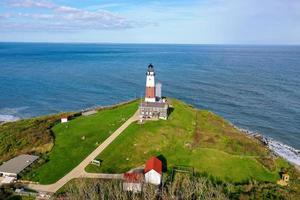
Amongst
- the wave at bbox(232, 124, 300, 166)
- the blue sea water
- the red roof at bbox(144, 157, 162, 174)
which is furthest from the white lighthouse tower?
the blue sea water

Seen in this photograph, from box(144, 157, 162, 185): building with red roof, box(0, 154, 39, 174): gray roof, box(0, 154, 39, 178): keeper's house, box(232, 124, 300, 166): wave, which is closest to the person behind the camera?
box(144, 157, 162, 185): building with red roof

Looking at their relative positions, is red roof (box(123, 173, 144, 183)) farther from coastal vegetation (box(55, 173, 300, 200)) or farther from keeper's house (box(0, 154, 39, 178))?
keeper's house (box(0, 154, 39, 178))

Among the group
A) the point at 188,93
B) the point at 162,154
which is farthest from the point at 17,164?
the point at 188,93

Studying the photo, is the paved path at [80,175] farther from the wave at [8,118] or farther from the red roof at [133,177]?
the wave at [8,118]

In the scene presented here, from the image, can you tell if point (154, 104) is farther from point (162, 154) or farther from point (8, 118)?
point (8, 118)

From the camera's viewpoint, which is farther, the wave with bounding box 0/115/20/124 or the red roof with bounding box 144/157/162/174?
the wave with bounding box 0/115/20/124

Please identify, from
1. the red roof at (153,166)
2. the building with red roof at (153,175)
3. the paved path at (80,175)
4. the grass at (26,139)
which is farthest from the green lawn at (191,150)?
the grass at (26,139)

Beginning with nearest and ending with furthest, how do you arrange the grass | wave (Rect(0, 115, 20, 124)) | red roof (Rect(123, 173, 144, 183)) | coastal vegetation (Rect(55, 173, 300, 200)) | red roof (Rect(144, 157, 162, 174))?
coastal vegetation (Rect(55, 173, 300, 200)) < red roof (Rect(123, 173, 144, 183)) < red roof (Rect(144, 157, 162, 174)) < the grass < wave (Rect(0, 115, 20, 124))
